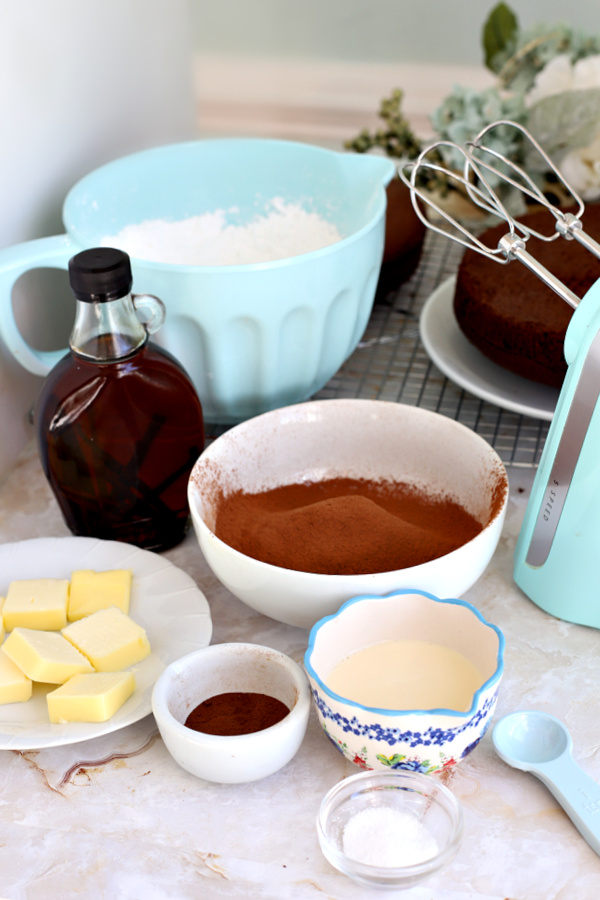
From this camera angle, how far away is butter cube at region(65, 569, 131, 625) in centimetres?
58

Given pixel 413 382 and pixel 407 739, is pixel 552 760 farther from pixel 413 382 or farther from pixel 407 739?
pixel 413 382

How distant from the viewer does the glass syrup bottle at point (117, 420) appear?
23.9 inches

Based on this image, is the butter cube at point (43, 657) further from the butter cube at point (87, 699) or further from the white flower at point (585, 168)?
the white flower at point (585, 168)

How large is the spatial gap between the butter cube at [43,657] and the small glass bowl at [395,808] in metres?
0.17

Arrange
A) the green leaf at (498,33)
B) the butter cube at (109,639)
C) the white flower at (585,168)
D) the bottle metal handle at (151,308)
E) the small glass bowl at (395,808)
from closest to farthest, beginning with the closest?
the small glass bowl at (395,808), the butter cube at (109,639), the bottle metal handle at (151,308), the white flower at (585,168), the green leaf at (498,33)

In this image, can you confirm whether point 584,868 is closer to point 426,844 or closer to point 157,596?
point 426,844

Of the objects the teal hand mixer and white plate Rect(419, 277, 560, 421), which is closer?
the teal hand mixer

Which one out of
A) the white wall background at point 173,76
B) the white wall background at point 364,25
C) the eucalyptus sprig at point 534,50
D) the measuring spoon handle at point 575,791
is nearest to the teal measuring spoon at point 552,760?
the measuring spoon handle at point 575,791

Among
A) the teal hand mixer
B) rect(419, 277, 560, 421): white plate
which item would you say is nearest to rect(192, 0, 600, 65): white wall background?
rect(419, 277, 560, 421): white plate

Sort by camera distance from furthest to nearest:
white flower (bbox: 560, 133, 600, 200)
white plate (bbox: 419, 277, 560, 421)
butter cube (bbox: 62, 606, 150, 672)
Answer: white flower (bbox: 560, 133, 600, 200)
white plate (bbox: 419, 277, 560, 421)
butter cube (bbox: 62, 606, 150, 672)

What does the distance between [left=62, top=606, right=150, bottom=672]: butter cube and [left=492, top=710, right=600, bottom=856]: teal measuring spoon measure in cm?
22

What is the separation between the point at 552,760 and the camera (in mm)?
495

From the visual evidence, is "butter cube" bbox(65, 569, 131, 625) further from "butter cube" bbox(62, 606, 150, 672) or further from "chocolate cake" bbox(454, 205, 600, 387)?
"chocolate cake" bbox(454, 205, 600, 387)

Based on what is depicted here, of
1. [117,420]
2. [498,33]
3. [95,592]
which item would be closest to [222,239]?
[117,420]
